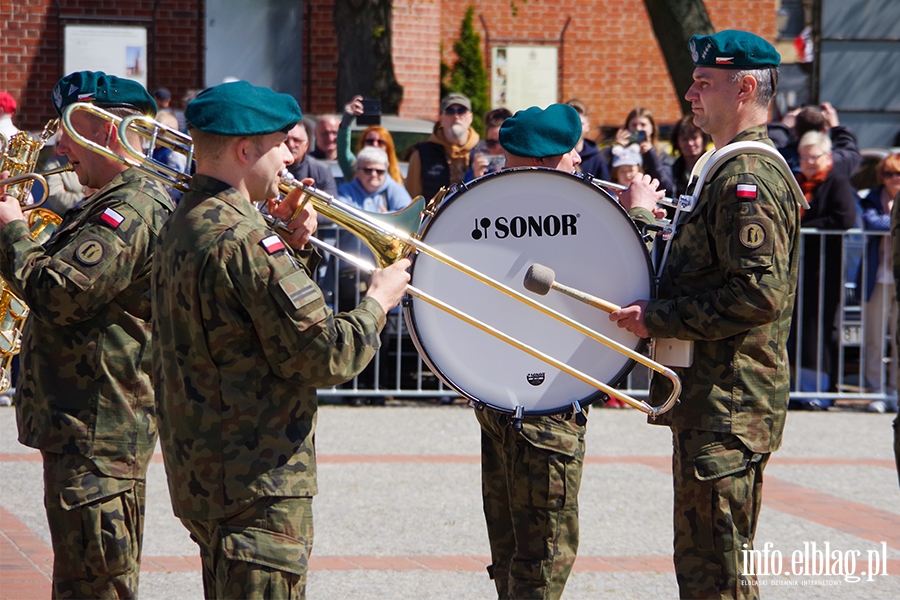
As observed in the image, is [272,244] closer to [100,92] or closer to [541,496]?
[100,92]

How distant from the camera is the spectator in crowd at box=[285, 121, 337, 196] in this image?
360 inches

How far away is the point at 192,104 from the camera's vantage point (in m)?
3.14

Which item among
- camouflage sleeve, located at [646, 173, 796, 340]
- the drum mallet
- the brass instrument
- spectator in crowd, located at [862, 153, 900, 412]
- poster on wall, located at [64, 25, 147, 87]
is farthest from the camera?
poster on wall, located at [64, 25, 147, 87]

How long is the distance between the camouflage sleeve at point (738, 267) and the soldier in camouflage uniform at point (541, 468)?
0.59 metres

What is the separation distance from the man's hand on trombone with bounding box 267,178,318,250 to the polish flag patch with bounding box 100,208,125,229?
20.9 inches

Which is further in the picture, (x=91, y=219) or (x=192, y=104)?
(x=91, y=219)

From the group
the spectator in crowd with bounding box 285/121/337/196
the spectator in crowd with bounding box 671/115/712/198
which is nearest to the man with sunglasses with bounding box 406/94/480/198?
the spectator in crowd with bounding box 285/121/337/196

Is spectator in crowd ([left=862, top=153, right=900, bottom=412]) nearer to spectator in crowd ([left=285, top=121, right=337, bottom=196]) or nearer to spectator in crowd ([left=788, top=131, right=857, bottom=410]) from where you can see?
spectator in crowd ([left=788, top=131, right=857, bottom=410])

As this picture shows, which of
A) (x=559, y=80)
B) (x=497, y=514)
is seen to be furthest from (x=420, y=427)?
(x=559, y=80)

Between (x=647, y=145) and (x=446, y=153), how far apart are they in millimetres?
1657

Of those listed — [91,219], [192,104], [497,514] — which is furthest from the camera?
[497,514]

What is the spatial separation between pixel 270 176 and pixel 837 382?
7497 mm

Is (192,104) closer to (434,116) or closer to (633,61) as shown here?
(434,116)

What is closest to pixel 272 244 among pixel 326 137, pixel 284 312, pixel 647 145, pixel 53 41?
pixel 284 312
